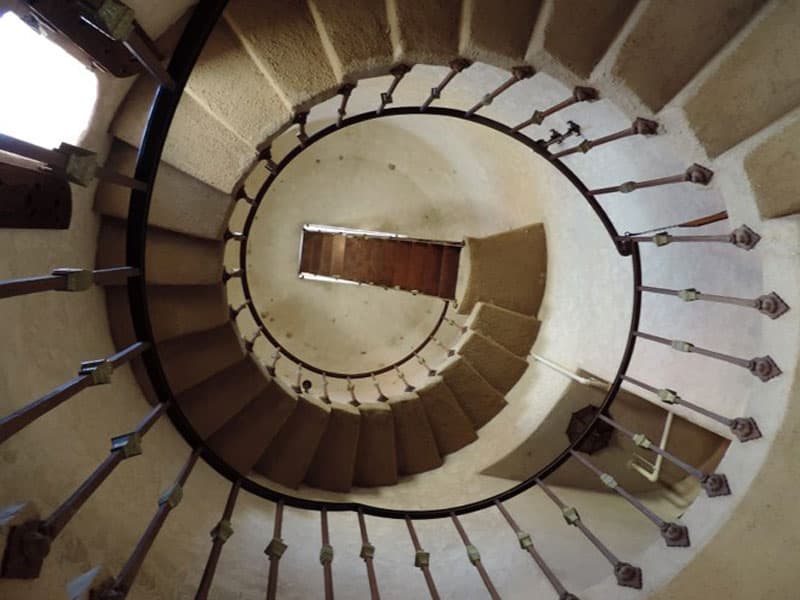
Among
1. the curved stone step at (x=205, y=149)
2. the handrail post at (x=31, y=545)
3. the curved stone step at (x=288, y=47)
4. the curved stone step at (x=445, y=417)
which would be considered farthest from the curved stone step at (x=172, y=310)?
the curved stone step at (x=445, y=417)

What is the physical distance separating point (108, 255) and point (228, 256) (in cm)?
281

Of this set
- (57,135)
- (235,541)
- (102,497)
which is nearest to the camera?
(57,135)

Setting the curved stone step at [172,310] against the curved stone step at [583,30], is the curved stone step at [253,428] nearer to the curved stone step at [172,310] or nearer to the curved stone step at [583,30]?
the curved stone step at [172,310]

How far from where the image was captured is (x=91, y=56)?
5.92ft

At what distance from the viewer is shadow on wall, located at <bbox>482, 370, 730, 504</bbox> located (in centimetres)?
337

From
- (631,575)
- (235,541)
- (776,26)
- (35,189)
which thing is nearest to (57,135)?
(35,189)

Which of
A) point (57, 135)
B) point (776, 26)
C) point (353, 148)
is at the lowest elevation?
point (57, 135)

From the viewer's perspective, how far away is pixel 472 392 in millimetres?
4199

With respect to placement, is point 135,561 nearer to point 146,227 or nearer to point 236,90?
point 146,227

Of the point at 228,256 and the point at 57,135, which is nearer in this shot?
the point at 57,135

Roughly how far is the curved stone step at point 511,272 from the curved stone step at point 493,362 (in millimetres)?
418

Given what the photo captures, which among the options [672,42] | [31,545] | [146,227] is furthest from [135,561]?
[672,42]

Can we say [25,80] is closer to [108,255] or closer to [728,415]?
[108,255]

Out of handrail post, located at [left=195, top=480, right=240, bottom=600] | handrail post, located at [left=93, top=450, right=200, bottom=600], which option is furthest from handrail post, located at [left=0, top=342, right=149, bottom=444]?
handrail post, located at [left=195, top=480, right=240, bottom=600]
